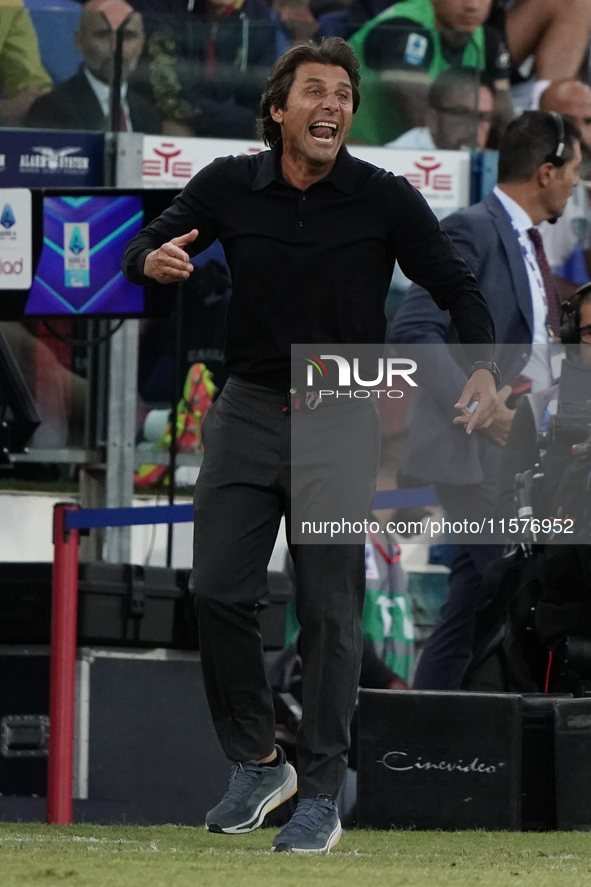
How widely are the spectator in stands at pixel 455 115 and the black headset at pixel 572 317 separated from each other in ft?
3.04

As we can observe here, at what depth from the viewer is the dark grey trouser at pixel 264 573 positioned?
3027mm

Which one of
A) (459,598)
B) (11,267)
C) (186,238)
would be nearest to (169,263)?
(186,238)

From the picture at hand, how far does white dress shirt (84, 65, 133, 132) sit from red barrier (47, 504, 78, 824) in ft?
5.34

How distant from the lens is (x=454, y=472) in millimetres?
5047

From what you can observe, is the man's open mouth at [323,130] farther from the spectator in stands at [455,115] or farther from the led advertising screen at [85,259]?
the spectator in stands at [455,115]

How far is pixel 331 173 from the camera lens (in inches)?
121

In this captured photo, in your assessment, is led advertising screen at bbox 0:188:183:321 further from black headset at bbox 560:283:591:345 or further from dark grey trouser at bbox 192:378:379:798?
dark grey trouser at bbox 192:378:379:798

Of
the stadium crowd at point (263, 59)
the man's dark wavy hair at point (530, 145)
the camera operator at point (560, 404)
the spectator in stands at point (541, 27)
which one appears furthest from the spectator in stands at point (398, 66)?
the camera operator at point (560, 404)

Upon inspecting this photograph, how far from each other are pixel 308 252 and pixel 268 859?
1.16 meters

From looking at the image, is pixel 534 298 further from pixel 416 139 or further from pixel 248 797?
pixel 248 797

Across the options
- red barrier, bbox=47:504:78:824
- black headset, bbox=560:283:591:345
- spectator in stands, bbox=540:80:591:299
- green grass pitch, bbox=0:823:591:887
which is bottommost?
green grass pitch, bbox=0:823:591:887

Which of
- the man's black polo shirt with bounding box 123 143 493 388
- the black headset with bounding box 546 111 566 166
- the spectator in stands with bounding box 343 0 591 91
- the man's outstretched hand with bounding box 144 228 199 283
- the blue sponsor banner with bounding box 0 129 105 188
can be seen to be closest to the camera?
the man's outstretched hand with bounding box 144 228 199 283

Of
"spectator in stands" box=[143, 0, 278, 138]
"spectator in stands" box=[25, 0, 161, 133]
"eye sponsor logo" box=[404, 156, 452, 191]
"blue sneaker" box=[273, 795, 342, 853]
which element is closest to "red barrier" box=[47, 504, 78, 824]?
"blue sneaker" box=[273, 795, 342, 853]

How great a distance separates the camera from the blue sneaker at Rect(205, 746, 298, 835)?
3.04 metres
